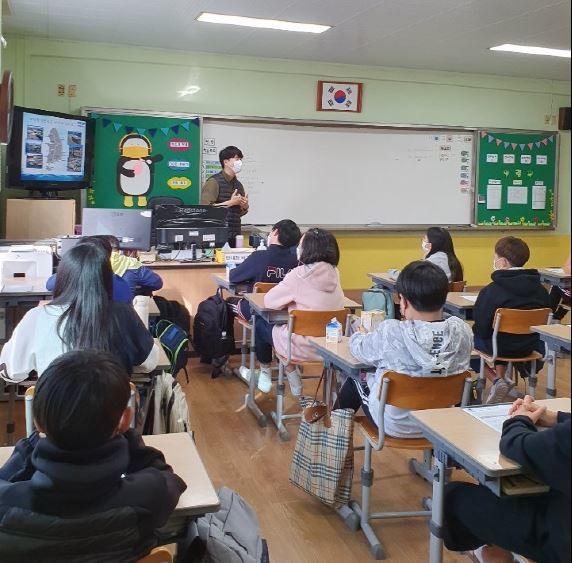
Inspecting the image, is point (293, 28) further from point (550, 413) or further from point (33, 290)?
point (550, 413)

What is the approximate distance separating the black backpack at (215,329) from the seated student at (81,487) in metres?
3.51

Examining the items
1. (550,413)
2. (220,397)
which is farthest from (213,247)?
(550,413)

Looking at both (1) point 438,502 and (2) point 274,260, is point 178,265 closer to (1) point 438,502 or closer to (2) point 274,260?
(2) point 274,260

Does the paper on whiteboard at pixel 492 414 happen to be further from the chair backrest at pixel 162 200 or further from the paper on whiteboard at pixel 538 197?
the paper on whiteboard at pixel 538 197

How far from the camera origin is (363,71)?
7320 mm

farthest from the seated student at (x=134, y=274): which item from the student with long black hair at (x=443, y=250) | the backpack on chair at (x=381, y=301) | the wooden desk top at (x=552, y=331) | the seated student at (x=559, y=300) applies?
the seated student at (x=559, y=300)

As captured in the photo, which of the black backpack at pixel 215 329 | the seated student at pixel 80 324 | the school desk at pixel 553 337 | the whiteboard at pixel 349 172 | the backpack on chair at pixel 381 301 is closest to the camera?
the seated student at pixel 80 324

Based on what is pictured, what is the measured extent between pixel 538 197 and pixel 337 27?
3799 mm

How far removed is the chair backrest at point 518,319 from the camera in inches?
156

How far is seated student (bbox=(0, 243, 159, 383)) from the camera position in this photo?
2.42 m

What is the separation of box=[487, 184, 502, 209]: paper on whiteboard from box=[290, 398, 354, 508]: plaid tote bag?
5.82m

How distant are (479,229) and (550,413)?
6425mm

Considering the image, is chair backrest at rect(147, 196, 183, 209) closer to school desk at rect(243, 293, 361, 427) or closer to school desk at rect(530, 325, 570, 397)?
school desk at rect(243, 293, 361, 427)

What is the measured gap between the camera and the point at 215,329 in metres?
4.95
